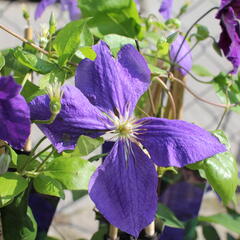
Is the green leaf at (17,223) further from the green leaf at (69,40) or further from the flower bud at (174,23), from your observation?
the flower bud at (174,23)

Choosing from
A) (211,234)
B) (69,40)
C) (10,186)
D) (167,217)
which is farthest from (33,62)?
(211,234)

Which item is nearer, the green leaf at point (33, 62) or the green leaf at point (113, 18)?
the green leaf at point (33, 62)

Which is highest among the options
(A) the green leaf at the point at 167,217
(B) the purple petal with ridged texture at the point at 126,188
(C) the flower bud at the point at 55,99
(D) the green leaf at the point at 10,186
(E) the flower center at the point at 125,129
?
(C) the flower bud at the point at 55,99

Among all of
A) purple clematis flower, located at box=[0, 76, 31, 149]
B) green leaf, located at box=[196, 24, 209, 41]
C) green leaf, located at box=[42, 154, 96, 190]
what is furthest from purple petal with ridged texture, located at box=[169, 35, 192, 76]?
purple clematis flower, located at box=[0, 76, 31, 149]

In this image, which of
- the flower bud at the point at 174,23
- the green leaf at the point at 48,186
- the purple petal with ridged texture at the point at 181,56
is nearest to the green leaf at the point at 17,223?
the green leaf at the point at 48,186

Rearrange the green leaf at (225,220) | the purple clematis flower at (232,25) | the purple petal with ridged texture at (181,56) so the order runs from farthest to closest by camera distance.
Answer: the green leaf at (225,220)
the purple petal with ridged texture at (181,56)
the purple clematis flower at (232,25)

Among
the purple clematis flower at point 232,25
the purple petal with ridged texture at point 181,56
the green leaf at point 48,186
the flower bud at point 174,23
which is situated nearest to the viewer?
the green leaf at point 48,186

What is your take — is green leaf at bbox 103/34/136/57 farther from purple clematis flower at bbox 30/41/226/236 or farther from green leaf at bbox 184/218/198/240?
green leaf at bbox 184/218/198/240

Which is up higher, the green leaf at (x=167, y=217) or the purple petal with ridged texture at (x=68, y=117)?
the purple petal with ridged texture at (x=68, y=117)
